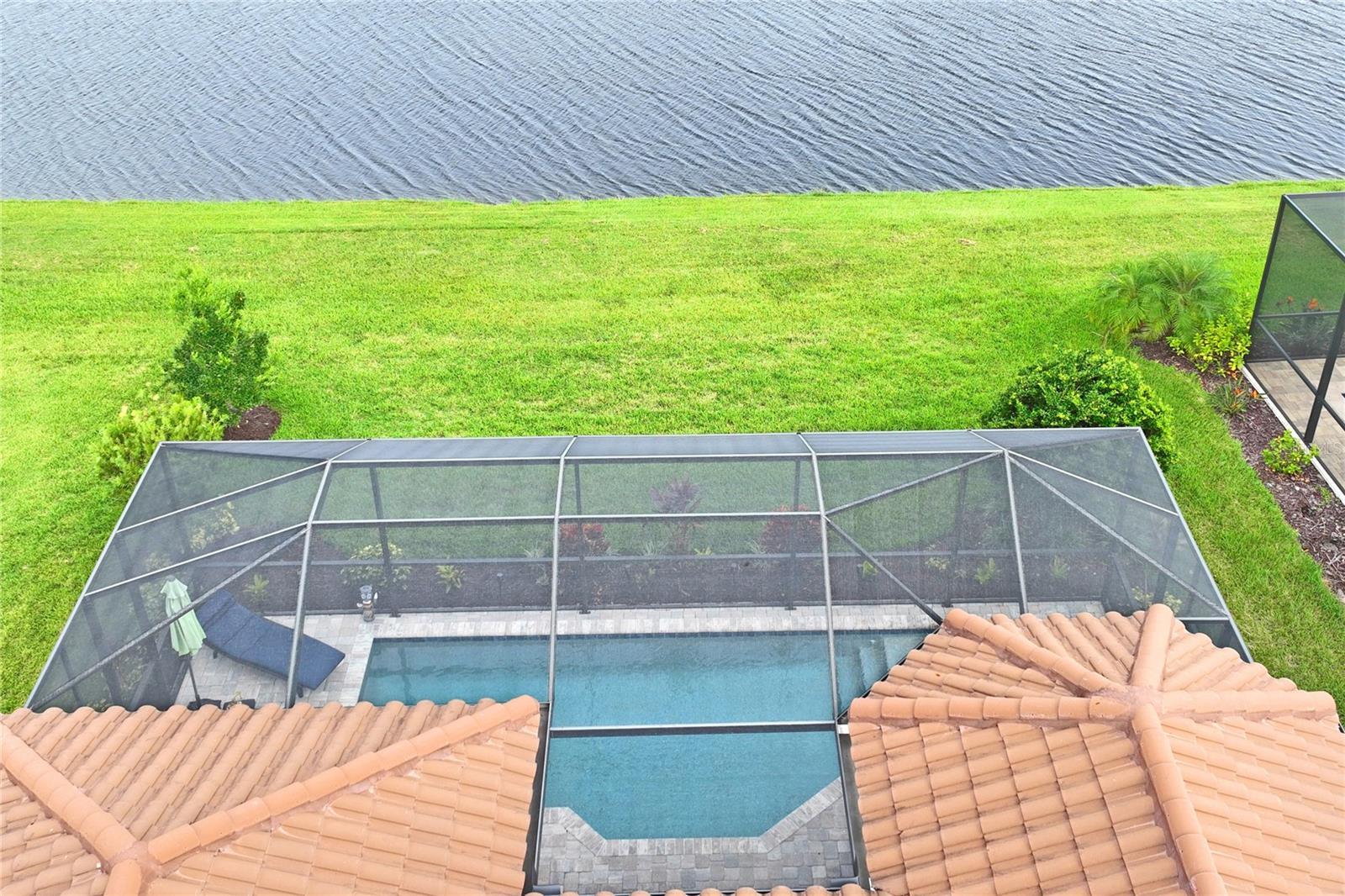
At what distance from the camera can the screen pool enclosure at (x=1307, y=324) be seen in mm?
17188

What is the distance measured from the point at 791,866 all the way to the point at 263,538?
6.13 meters

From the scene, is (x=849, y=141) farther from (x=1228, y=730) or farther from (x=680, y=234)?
(x=1228, y=730)

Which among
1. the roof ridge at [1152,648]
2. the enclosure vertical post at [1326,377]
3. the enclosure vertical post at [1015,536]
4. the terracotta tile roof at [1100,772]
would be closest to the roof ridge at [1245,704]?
the terracotta tile roof at [1100,772]

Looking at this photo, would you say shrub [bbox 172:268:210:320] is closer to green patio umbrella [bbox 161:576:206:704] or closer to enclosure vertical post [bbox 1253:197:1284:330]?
green patio umbrella [bbox 161:576:206:704]

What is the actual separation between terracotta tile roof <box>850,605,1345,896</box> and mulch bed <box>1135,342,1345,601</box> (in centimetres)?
622

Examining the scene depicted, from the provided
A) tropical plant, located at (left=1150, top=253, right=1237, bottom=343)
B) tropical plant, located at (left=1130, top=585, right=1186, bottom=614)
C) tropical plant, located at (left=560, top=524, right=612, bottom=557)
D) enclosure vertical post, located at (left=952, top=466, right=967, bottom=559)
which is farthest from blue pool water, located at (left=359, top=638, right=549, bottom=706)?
tropical plant, located at (left=1150, top=253, right=1237, bottom=343)

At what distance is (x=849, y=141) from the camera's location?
30578 mm

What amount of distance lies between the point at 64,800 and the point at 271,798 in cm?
162

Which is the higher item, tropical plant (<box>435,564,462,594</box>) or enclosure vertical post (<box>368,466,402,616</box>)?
enclosure vertical post (<box>368,466,402,616</box>)

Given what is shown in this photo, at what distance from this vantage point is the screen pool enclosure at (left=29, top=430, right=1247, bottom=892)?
10.2 m

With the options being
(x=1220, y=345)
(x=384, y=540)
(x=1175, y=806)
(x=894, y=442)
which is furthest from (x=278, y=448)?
(x=1220, y=345)

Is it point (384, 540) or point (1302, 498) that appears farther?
point (1302, 498)

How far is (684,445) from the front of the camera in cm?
1326

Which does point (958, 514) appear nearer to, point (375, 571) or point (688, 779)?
point (688, 779)
